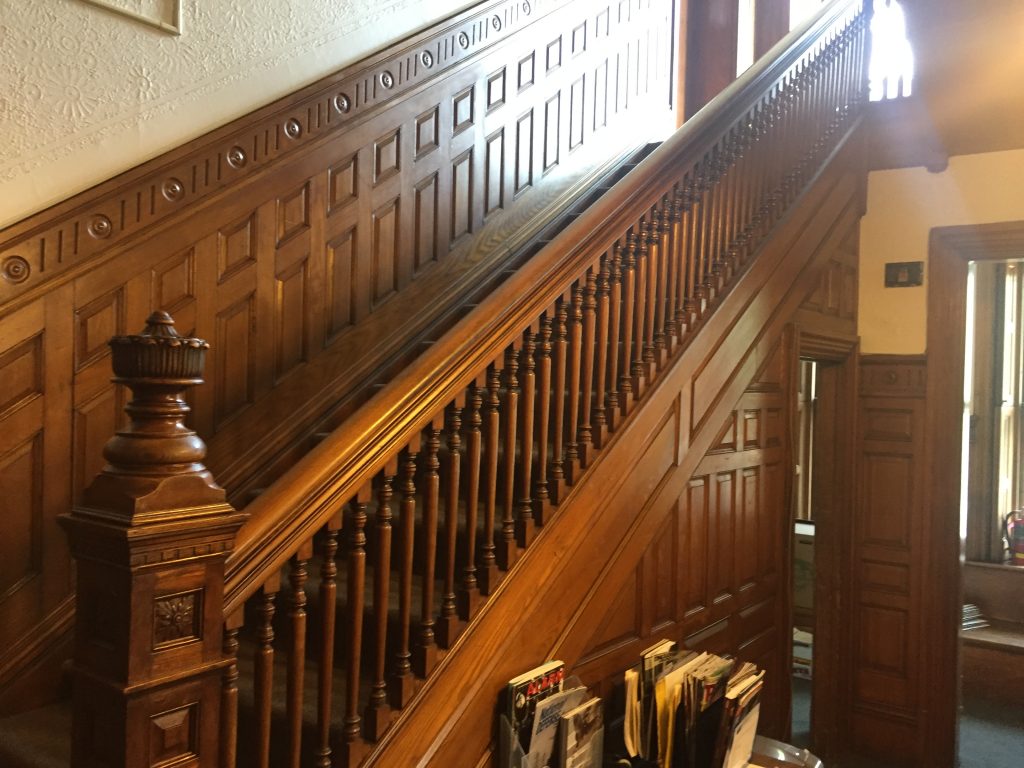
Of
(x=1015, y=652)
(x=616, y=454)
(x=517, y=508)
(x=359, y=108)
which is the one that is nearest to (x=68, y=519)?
(x=517, y=508)

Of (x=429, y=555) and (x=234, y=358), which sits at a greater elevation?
(x=234, y=358)

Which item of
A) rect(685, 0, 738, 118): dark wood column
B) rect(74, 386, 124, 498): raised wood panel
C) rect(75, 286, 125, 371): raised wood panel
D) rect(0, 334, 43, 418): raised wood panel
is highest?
rect(685, 0, 738, 118): dark wood column

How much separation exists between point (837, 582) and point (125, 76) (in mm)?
3372

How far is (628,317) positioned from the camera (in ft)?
7.37

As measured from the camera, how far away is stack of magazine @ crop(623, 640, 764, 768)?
211cm

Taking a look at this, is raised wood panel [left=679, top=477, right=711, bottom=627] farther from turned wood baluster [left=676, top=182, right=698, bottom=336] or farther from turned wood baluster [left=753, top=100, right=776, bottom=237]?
turned wood baluster [left=753, top=100, right=776, bottom=237]

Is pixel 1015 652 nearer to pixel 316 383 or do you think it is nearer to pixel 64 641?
pixel 316 383

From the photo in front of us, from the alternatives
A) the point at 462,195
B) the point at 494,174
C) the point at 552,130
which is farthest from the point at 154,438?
the point at 552,130

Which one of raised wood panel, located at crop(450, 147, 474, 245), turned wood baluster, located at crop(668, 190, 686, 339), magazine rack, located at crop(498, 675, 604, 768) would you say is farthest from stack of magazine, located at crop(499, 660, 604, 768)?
raised wood panel, located at crop(450, 147, 474, 245)

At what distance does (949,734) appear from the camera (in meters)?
3.62

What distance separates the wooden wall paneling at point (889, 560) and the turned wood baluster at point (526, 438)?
2366 millimetres

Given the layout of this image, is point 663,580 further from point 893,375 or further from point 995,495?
point 995,495

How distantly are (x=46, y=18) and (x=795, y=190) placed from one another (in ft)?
8.24

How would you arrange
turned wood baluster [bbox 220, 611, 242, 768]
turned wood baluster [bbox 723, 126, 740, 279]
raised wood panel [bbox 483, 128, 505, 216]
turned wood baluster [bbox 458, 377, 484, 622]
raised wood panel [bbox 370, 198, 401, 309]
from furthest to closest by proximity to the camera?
raised wood panel [bbox 483, 128, 505, 216] < raised wood panel [bbox 370, 198, 401, 309] < turned wood baluster [bbox 723, 126, 740, 279] < turned wood baluster [bbox 458, 377, 484, 622] < turned wood baluster [bbox 220, 611, 242, 768]
